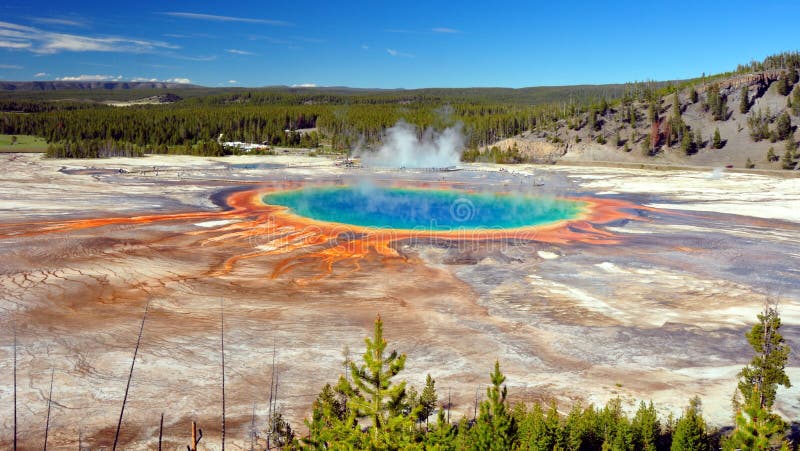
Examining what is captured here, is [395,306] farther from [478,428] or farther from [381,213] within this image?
[381,213]

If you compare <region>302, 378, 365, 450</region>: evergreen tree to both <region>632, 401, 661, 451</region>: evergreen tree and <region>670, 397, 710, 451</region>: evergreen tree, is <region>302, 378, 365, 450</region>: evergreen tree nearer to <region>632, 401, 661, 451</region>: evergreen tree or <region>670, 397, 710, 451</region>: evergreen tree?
<region>632, 401, 661, 451</region>: evergreen tree

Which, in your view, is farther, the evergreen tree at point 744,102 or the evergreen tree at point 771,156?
the evergreen tree at point 744,102

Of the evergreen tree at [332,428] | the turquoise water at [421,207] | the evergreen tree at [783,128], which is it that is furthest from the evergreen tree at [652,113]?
the evergreen tree at [332,428]

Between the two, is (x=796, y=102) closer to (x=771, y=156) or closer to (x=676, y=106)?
(x=771, y=156)

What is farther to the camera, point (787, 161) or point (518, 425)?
point (787, 161)

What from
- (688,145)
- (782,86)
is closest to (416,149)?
(688,145)

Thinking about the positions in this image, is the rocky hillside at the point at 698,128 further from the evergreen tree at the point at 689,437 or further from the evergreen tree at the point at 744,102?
the evergreen tree at the point at 689,437
